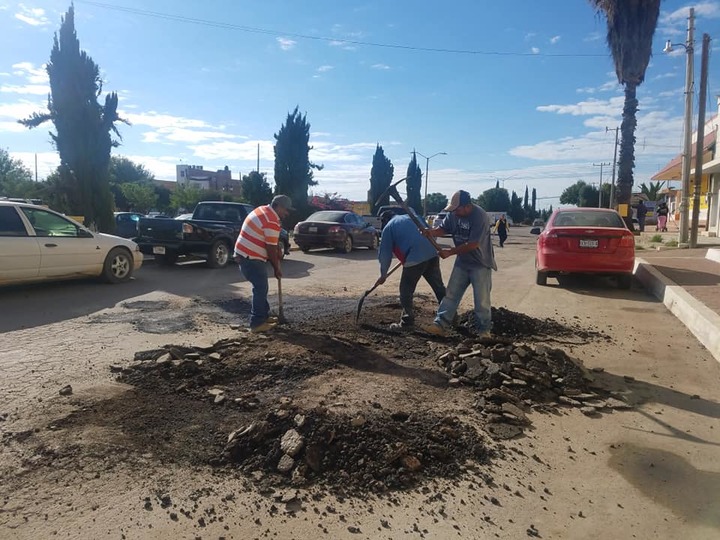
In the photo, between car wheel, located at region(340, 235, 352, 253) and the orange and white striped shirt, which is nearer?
the orange and white striped shirt

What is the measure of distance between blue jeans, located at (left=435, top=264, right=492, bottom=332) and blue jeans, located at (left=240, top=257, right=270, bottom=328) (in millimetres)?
2049

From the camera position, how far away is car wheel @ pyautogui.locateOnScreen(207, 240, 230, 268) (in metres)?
13.1

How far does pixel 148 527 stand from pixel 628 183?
24.0 metres

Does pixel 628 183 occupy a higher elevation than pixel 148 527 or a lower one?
higher

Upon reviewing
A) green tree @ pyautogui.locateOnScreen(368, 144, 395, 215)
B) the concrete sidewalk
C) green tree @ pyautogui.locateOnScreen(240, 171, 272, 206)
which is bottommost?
the concrete sidewalk

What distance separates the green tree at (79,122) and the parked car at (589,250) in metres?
15.9

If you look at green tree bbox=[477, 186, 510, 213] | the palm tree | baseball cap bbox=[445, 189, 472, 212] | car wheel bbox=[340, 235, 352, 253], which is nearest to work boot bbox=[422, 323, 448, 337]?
baseball cap bbox=[445, 189, 472, 212]

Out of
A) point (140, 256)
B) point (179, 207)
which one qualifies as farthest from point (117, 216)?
point (179, 207)

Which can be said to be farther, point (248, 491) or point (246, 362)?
point (246, 362)

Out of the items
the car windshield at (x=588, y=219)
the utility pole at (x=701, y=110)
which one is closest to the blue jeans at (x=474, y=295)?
the car windshield at (x=588, y=219)

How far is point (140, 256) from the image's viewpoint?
434 inches

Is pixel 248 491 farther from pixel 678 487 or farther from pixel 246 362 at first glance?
pixel 678 487

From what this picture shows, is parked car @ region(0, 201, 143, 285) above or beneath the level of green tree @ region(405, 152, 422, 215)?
beneath

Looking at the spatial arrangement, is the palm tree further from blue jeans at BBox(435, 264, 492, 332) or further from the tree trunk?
blue jeans at BBox(435, 264, 492, 332)
